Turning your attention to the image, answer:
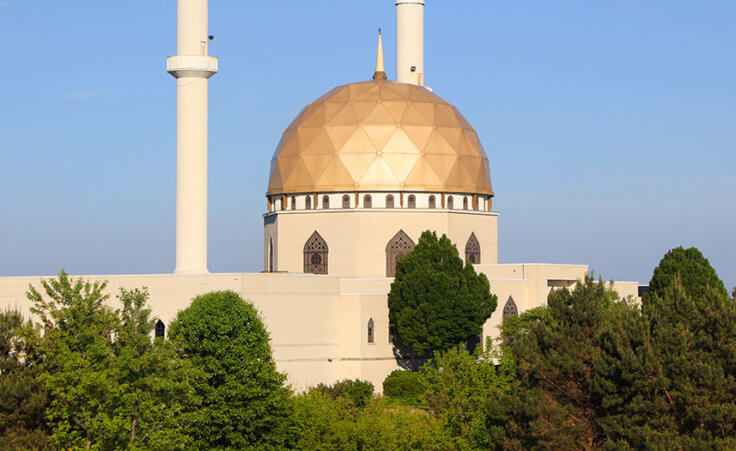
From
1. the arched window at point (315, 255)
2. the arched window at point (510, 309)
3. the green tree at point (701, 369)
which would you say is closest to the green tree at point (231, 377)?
the green tree at point (701, 369)

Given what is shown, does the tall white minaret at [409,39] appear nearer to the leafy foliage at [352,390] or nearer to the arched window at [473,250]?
the arched window at [473,250]

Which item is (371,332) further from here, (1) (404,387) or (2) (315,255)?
(2) (315,255)

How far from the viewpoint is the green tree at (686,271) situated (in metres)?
60.2

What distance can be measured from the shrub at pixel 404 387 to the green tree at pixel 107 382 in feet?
53.3

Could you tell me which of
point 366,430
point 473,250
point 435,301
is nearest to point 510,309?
point 473,250

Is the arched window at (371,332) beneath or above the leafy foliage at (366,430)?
above

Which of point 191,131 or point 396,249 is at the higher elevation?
point 191,131

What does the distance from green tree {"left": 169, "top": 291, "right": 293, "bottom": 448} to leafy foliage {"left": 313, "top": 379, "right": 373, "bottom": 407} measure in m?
10.0

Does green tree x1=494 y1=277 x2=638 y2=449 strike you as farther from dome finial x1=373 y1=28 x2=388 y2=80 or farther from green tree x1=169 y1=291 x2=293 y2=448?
dome finial x1=373 y1=28 x2=388 y2=80

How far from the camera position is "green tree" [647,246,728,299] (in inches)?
2371

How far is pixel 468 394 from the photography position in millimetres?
42125

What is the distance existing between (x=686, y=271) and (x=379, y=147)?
53.6 feet

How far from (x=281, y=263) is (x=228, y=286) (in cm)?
983

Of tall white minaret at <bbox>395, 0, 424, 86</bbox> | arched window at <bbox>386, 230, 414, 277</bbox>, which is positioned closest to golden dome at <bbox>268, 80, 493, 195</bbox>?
arched window at <bbox>386, 230, 414, 277</bbox>
